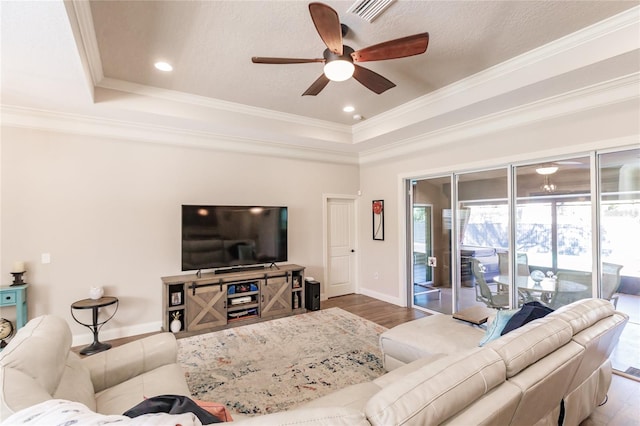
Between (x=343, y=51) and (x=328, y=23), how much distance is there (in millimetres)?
478

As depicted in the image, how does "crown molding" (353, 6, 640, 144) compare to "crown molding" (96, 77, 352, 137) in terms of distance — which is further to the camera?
"crown molding" (96, 77, 352, 137)

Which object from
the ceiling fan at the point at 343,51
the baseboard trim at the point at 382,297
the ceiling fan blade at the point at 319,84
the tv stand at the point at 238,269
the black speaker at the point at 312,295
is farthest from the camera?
the baseboard trim at the point at 382,297

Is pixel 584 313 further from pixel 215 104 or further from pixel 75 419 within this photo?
pixel 215 104

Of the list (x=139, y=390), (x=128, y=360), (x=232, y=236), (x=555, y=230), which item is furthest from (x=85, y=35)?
(x=555, y=230)

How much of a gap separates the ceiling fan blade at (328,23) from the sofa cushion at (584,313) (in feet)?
7.70

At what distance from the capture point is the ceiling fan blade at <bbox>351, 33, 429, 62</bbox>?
2166mm

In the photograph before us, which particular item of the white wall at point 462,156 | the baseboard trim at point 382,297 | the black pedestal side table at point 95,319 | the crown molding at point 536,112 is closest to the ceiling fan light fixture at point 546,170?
the white wall at point 462,156

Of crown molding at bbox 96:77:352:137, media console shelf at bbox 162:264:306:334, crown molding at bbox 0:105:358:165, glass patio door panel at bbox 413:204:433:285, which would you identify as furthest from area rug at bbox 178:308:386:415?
crown molding at bbox 96:77:352:137

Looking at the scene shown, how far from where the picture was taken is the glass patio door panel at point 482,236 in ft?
13.2

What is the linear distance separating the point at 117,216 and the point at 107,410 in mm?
3021

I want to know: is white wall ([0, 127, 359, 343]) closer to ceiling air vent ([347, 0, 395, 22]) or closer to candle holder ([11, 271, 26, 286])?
candle holder ([11, 271, 26, 286])

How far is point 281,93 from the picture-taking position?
12.4 ft

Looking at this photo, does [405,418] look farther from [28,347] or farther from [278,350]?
[278,350]

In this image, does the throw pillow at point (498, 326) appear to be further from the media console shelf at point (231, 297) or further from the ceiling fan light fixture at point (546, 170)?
the media console shelf at point (231, 297)
